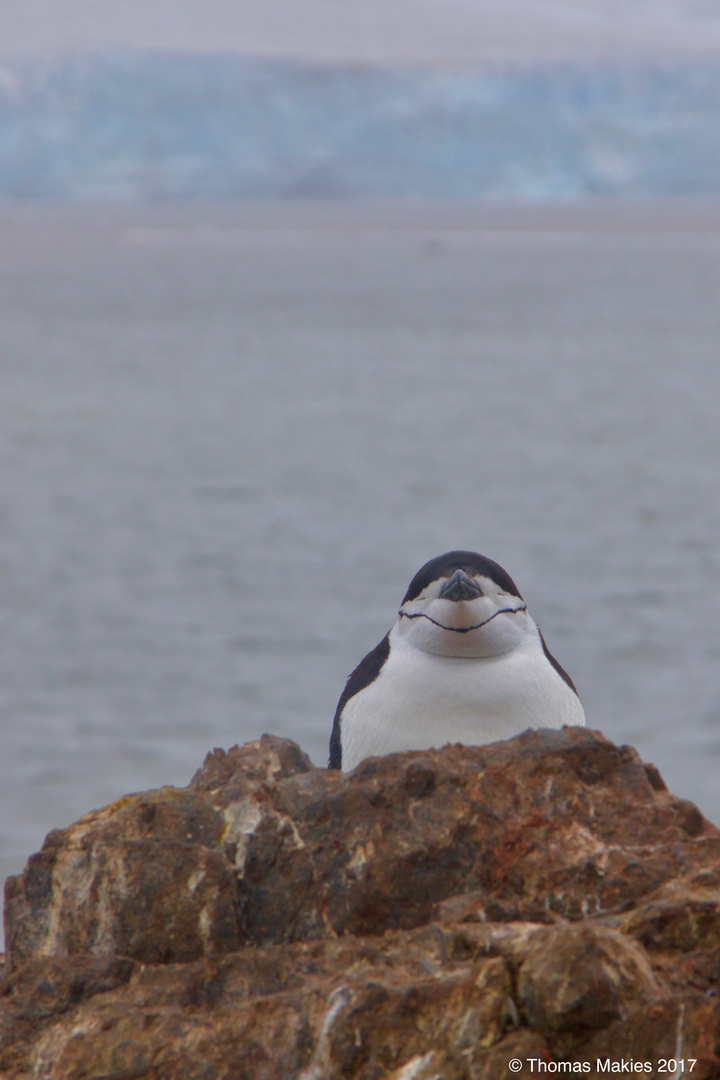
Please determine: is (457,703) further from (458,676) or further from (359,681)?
(359,681)

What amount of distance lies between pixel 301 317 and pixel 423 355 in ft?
66.9

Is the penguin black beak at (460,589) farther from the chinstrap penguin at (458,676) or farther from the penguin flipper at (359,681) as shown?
the penguin flipper at (359,681)

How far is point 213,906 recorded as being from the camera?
9.64 ft

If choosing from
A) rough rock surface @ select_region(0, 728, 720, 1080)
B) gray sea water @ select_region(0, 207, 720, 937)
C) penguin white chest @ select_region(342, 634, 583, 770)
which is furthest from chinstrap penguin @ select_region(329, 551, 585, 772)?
gray sea water @ select_region(0, 207, 720, 937)

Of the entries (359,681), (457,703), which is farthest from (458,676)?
(359,681)

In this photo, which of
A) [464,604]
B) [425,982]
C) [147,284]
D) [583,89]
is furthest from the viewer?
[583,89]

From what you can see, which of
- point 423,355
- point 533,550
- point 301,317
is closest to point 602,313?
point 301,317

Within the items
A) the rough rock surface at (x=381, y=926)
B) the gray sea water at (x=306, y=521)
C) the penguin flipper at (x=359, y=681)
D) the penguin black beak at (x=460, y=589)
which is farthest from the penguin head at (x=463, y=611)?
the gray sea water at (x=306, y=521)

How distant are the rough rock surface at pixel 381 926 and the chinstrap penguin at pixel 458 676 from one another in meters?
1.16

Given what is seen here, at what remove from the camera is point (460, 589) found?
446cm

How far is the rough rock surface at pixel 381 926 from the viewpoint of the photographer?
2.44 metres

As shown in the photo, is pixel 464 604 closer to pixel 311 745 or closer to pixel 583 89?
pixel 311 745

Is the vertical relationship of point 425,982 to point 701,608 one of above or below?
below

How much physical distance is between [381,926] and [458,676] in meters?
1.67
